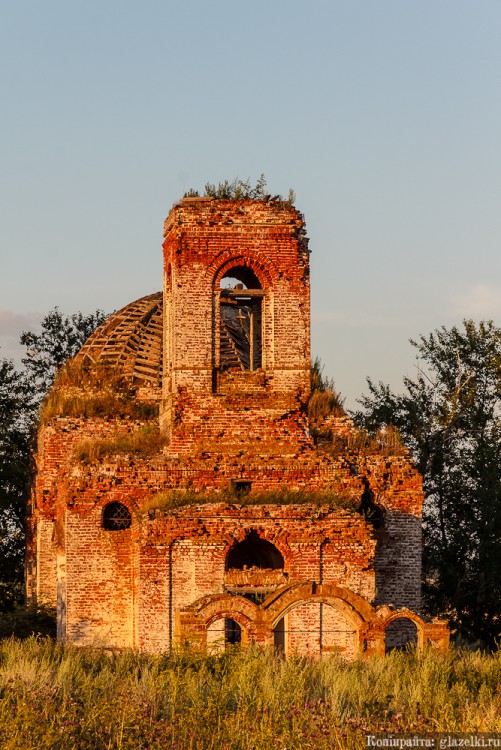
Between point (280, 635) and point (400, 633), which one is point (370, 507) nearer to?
point (400, 633)

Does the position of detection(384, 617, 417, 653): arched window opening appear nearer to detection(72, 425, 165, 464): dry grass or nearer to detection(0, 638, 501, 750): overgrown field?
detection(0, 638, 501, 750): overgrown field

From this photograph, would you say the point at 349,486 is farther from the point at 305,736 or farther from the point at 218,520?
the point at 305,736

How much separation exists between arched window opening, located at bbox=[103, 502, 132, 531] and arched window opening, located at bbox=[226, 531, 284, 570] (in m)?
2.03

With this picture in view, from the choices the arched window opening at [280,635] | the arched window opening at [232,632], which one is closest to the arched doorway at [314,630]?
the arched window opening at [280,635]

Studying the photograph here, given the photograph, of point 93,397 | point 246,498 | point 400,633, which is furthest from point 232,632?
point 93,397

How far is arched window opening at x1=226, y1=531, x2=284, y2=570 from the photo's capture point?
2498 centimetres

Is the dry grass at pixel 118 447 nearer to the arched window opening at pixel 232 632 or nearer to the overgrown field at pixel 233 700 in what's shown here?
the arched window opening at pixel 232 632

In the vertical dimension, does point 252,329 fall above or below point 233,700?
above

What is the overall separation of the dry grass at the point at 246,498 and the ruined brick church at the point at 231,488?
0.04 metres

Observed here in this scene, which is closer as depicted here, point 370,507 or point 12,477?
point 370,507

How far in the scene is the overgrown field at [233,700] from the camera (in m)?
14.5

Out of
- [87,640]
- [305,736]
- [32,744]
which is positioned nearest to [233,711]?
[305,736]

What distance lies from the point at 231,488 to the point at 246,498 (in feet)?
1.67

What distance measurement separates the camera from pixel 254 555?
26.5m
